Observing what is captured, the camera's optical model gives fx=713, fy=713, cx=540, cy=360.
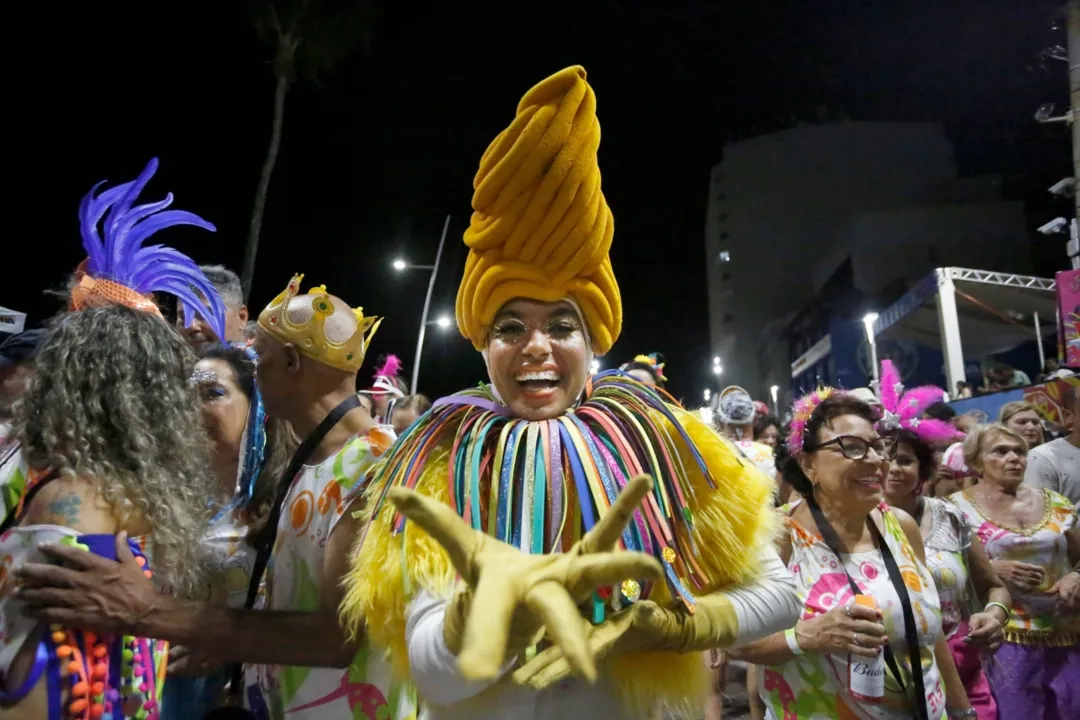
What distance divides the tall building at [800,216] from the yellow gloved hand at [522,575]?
26628 mm

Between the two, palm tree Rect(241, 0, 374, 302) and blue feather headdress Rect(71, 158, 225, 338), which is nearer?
blue feather headdress Rect(71, 158, 225, 338)

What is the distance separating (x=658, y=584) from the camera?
5.22 feet

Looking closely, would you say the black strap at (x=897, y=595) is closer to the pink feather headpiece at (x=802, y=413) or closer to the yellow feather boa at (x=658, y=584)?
the pink feather headpiece at (x=802, y=413)

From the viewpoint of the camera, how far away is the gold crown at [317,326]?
91.0 inches

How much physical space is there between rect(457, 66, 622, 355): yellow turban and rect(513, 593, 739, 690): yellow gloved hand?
0.79m

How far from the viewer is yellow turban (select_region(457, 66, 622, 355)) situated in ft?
5.61

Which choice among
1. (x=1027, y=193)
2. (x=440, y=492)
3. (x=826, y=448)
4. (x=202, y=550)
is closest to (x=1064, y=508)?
(x=826, y=448)

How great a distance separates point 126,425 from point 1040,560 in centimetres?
414

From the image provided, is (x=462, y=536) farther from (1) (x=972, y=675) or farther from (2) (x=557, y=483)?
(1) (x=972, y=675)

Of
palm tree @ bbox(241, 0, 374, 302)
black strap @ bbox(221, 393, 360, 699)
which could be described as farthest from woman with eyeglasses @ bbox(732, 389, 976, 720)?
palm tree @ bbox(241, 0, 374, 302)

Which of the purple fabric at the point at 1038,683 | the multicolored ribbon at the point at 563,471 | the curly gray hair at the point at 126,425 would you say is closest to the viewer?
the multicolored ribbon at the point at 563,471

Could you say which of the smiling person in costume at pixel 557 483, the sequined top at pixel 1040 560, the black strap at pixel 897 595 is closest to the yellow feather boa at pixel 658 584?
the smiling person in costume at pixel 557 483

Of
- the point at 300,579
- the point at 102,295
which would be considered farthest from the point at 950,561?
the point at 102,295

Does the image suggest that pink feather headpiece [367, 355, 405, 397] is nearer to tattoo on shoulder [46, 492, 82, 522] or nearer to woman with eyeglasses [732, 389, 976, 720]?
woman with eyeglasses [732, 389, 976, 720]
